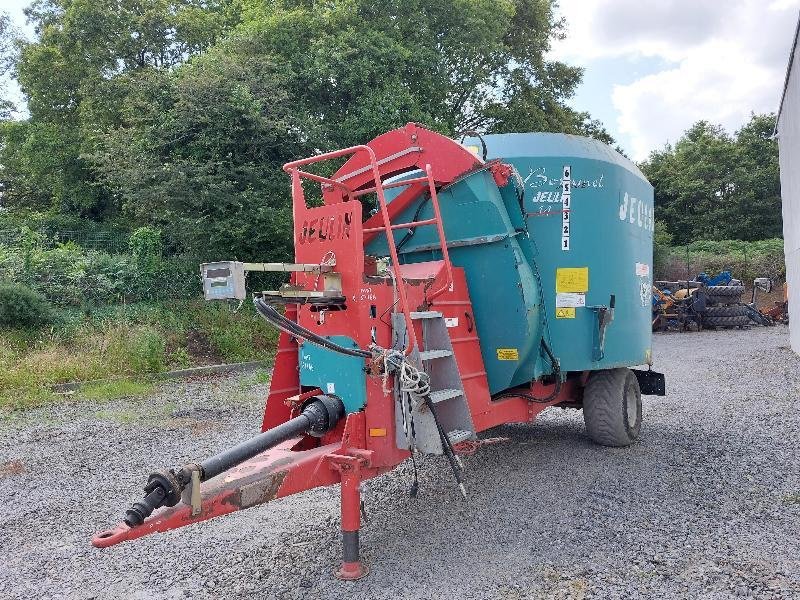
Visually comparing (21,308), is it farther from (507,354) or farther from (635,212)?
(635,212)

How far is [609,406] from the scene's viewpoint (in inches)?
240

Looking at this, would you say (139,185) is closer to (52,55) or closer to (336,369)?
(336,369)

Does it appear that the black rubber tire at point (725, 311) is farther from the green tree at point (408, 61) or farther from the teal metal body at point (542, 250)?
the teal metal body at point (542, 250)

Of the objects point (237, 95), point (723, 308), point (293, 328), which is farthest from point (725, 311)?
point (293, 328)

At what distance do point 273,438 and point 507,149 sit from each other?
128 inches

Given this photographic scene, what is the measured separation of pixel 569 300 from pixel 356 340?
7.49 ft

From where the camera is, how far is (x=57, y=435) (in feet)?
24.3

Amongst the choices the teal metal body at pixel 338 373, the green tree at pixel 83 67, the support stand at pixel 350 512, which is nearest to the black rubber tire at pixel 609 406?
the teal metal body at pixel 338 373

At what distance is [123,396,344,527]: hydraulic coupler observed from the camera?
3047 mm

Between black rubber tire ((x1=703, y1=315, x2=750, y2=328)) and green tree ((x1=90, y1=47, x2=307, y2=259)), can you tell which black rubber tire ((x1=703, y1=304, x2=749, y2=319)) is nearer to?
black rubber tire ((x1=703, y1=315, x2=750, y2=328))

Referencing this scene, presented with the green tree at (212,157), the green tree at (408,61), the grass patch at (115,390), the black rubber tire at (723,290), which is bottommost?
the grass patch at (115,390)

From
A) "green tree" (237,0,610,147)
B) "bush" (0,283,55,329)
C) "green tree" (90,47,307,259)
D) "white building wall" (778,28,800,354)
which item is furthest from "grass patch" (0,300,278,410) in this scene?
"white building wall" (778,28,800,354)

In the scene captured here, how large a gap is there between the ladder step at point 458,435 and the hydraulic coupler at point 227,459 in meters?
0.69

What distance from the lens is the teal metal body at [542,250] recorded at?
5.09 meters
